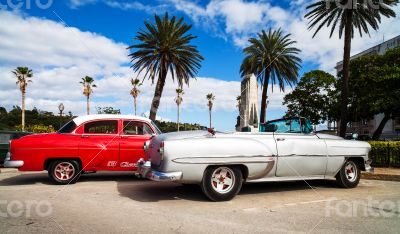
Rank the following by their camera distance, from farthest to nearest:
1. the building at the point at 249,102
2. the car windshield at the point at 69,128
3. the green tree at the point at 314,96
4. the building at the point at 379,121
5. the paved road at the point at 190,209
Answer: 1. the building at the point at 379,121
2. the green tree at the point at 314,96
3. the building at the point at 249,102
4. the car windshield at the point at 69,128
5. the paved road at the point at 190,209

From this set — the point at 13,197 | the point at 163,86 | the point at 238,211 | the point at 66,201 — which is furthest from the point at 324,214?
the point at 163,86

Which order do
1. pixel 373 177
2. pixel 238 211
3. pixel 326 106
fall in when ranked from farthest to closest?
pixel 326 106 < pixel 373 177 < pixel 238 211

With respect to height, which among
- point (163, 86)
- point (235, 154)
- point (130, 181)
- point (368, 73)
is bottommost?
point (130, 181)

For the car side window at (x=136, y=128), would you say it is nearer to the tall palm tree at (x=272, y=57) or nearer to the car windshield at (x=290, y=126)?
the car windshield at (x=290, y=126)

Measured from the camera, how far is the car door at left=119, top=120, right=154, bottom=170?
25.5 feet

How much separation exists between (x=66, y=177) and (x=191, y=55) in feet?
63.6

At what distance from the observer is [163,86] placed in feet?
83.4

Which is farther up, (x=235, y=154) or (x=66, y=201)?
(x=235, y=154)

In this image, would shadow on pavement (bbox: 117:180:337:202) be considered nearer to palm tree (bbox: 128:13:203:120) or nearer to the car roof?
the car roof

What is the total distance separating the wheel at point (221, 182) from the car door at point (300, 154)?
3.18 feet

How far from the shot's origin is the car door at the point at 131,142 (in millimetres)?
7758

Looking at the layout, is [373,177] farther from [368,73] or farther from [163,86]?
[368,73]

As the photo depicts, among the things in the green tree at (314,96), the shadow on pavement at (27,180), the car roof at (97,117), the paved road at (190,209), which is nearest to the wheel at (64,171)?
the paved road at (190,209)

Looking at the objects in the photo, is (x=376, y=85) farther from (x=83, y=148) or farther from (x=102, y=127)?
(x=83, y=148)
